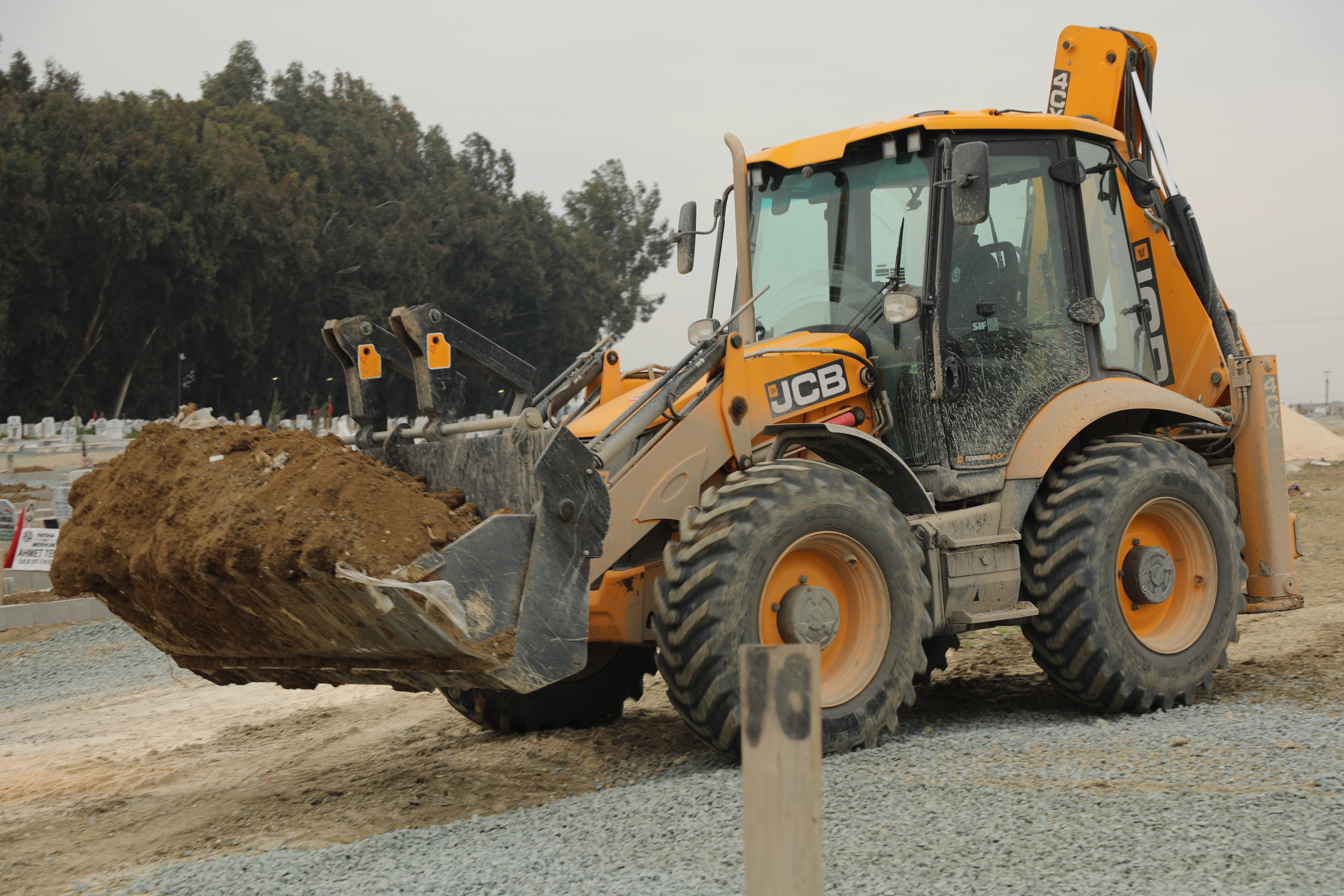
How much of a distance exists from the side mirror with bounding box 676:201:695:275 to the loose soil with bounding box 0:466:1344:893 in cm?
279

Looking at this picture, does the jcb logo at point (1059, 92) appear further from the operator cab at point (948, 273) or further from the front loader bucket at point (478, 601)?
the front loader bucket at point (478, 601)

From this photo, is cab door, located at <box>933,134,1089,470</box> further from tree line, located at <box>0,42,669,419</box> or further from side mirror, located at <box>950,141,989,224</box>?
tree line, located at <box>0,42,669,419</box>

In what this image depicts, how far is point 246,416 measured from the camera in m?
47.2

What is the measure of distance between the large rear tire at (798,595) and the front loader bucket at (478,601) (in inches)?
18.1

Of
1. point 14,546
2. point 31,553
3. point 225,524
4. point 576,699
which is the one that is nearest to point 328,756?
point 576,699

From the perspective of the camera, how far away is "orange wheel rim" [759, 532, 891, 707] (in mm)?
5895

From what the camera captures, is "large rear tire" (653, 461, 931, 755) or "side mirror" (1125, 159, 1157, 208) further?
"side mirror" (1125, 159, 1157, 208)

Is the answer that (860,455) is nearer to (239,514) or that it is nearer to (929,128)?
(929,128)

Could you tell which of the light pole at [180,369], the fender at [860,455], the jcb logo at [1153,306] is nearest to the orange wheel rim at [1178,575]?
the jcb logo at [1153,306]

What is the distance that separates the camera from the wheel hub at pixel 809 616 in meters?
5.82

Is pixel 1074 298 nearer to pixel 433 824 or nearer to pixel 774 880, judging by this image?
pixel 433 824

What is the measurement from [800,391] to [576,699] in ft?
7.63

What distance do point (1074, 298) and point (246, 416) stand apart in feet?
144

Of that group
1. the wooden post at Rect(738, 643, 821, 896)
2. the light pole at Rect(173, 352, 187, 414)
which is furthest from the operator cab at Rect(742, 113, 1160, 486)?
the light pole at Rect(173, 352, 187, 414)
